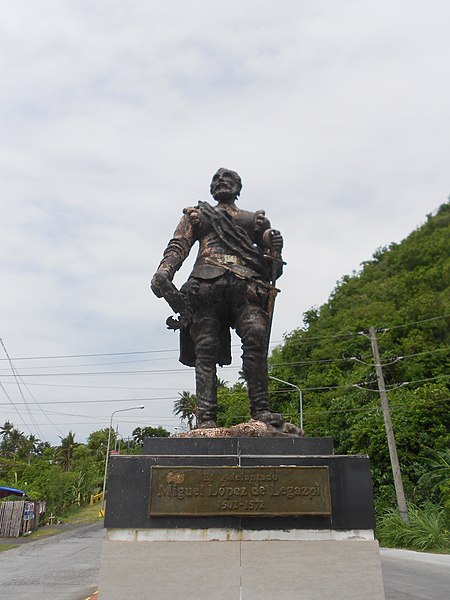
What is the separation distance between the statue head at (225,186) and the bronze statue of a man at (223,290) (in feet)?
0.03

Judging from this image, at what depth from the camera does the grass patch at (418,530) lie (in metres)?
12.6

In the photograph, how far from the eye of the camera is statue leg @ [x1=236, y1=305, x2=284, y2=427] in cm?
449

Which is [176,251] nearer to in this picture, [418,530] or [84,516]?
[418,530]

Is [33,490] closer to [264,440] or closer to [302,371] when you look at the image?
[302,371]

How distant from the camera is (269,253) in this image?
4.98 meters

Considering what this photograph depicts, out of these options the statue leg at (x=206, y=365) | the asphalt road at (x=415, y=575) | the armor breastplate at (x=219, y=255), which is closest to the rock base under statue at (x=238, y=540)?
the statue leg at (x=206, y=365)

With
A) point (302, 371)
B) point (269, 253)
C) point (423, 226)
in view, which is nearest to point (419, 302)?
point (302, 371)

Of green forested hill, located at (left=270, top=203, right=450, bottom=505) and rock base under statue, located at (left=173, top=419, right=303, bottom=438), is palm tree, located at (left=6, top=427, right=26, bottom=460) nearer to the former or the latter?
green forested hill, located at (left=270, top=203, right=450, bottom=505)

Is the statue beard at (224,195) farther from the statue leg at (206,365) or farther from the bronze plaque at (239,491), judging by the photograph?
the bronze plaque at (239,491)

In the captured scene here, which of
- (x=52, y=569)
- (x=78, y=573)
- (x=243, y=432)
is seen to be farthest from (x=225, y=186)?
(x=52, y=569)

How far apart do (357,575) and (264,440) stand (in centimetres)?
105

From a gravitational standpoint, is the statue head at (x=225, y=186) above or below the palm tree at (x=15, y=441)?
below

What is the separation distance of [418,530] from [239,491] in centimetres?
1171

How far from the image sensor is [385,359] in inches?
941
